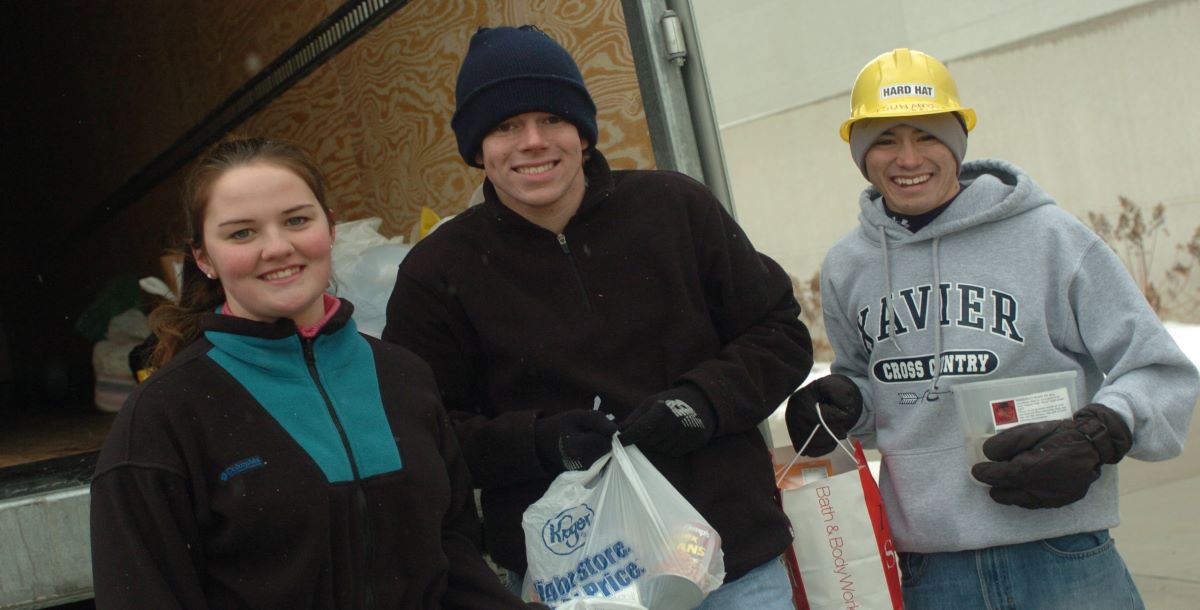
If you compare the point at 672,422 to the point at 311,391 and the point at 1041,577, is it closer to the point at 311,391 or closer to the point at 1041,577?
the point at 311,391

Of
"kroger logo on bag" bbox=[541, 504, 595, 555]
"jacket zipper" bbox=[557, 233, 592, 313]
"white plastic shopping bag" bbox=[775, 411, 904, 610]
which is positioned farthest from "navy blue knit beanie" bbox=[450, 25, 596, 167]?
"white plastic shopping bag" bbox=[775, 411, 904, 610]

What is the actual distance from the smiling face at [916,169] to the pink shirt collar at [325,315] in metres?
1.26

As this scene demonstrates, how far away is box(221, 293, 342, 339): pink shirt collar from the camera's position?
78.4 inches

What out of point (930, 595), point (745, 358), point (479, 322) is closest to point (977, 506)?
point (930, 595)

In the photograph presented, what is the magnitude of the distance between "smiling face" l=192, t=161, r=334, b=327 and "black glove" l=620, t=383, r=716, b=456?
65cm

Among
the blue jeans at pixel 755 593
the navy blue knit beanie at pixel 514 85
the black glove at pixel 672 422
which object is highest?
the navy blue knit beanie at pixel 514 85

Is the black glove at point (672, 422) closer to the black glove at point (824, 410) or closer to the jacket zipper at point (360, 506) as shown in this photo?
the black glove at point (824, 410)

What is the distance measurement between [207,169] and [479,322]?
0.63m

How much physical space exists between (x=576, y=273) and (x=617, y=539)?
54cm

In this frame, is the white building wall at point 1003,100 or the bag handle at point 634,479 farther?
the white building wall at point 1003,100

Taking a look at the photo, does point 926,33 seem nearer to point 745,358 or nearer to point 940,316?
point 940,316

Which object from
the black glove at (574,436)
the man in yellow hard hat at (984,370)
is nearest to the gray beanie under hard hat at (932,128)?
the man in yellow hard hat at (984,370)

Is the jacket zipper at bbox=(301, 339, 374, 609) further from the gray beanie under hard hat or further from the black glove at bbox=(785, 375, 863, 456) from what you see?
the gray beanie under hard hat

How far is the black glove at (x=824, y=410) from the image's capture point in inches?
102
